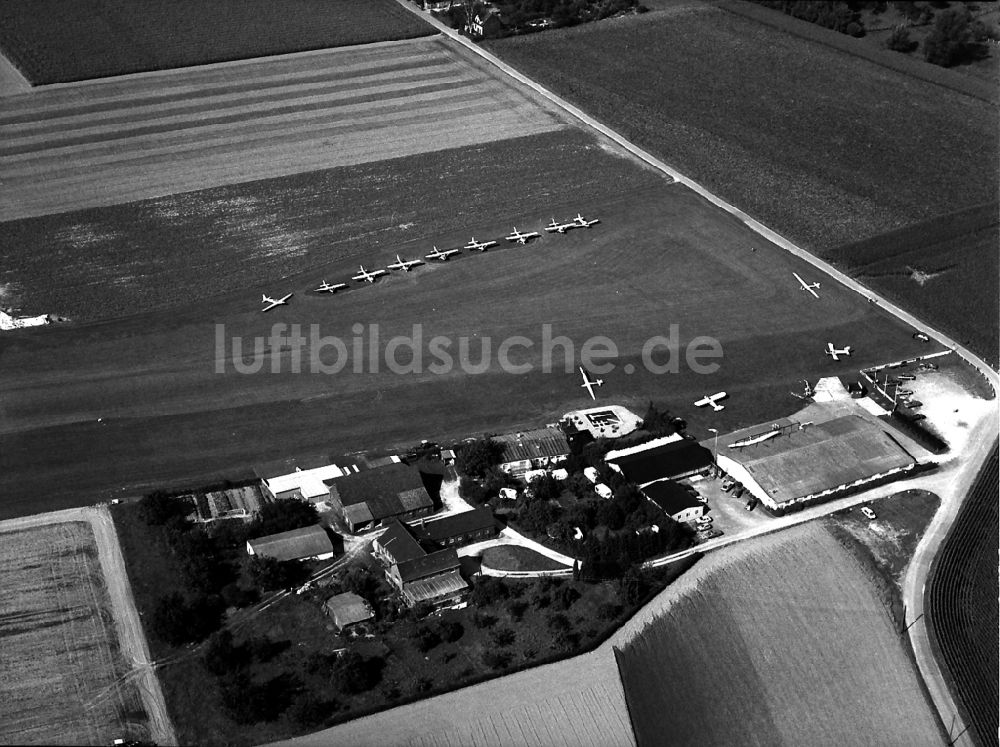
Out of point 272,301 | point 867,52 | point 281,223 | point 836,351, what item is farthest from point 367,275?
point 867,52

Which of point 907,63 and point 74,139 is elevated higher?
point 907,63

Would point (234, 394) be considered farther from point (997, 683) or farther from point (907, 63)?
point (907, 63)

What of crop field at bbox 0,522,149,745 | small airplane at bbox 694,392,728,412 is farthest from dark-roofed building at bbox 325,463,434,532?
small airplane at bbox 694,392,728,412

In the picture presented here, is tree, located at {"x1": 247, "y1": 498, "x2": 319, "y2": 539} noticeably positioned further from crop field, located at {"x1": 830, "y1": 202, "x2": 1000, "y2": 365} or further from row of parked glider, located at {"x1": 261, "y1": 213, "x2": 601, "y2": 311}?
crop field, located at {"x1": 830, "y1": 202, "x2": 1000, "y2": 365}

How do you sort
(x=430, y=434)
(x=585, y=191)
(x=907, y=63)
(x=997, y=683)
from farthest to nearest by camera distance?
(x=907, y=63) < (x=585, y=191) < (x=430, y=434) < (x=997, y=683)

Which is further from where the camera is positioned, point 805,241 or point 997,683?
point 805,241

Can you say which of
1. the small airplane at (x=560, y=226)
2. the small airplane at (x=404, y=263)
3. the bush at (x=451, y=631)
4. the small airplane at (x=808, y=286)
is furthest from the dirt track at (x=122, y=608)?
the small airplane at (x=808, y=286)

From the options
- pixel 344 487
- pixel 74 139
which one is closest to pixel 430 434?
pixel 344 487
